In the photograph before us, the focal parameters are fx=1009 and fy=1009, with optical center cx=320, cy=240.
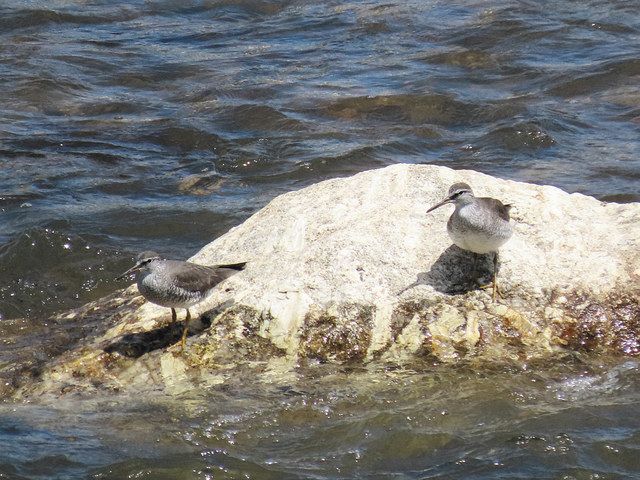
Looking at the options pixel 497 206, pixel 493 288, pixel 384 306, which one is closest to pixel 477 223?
pixel 497 206

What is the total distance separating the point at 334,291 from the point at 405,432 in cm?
120

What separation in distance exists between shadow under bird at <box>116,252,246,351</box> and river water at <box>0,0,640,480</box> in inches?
25.1

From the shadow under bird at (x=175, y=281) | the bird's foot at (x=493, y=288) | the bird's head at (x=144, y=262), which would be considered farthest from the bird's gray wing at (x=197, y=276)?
the bird's foot at (x=493, y=288)

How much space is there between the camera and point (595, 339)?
695 centimetres

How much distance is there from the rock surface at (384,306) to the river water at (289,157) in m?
0.21

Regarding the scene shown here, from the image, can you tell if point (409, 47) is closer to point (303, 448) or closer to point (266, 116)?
point (266, 116)

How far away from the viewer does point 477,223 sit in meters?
6.72

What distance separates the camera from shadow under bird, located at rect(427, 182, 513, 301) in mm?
6746

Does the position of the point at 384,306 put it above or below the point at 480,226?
below

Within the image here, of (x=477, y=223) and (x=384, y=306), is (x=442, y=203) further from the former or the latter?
(x=384, y=306)

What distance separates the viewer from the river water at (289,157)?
6133 millimetres

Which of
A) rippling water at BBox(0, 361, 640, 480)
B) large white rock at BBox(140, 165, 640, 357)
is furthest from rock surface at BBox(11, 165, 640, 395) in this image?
rippling water at BBox(0, 361, 640, 480)

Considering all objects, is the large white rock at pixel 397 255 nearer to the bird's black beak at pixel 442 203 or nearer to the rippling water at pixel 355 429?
the bird's black beak at pixel 442 203

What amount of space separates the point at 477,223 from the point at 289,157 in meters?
6.16
